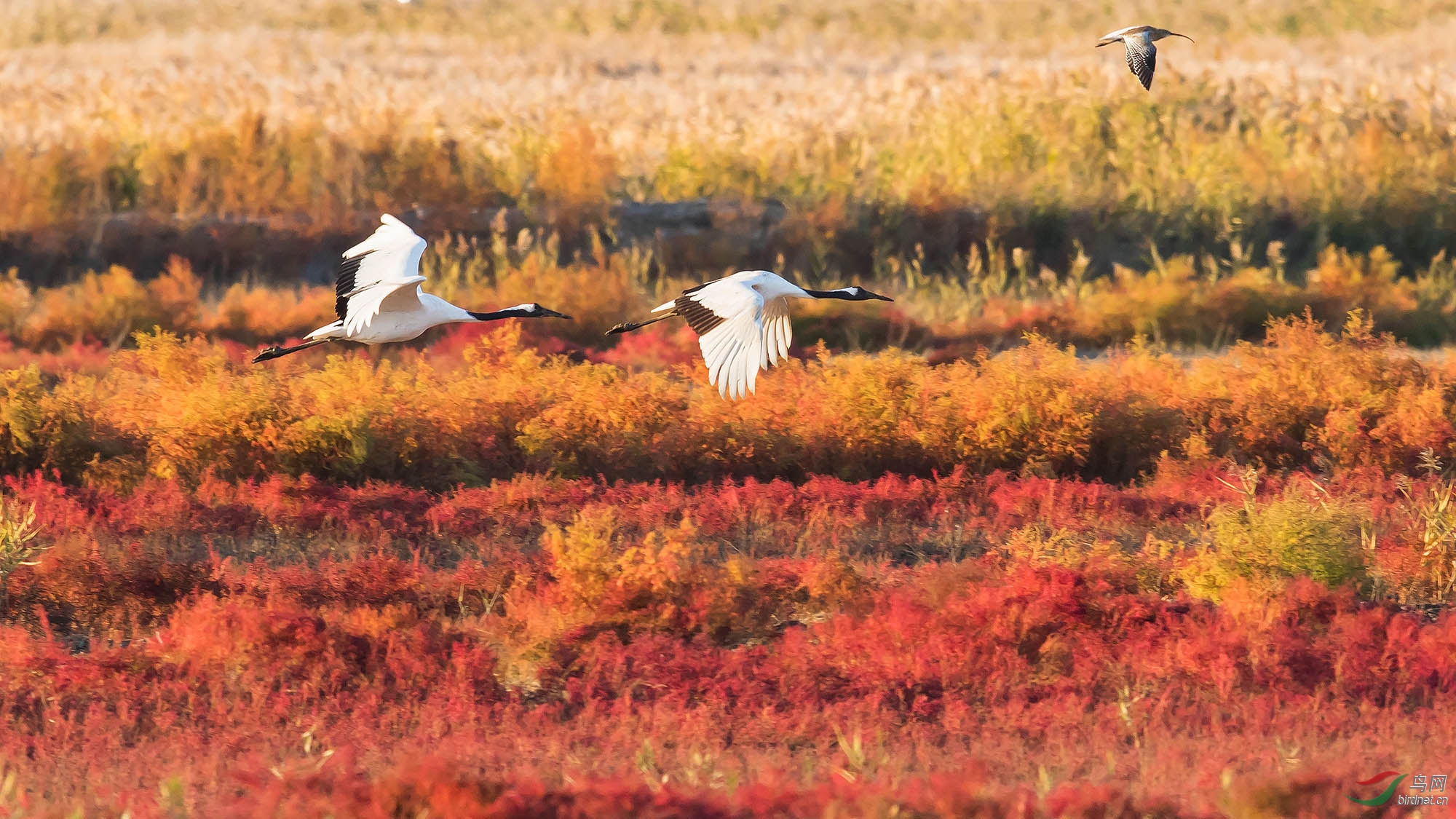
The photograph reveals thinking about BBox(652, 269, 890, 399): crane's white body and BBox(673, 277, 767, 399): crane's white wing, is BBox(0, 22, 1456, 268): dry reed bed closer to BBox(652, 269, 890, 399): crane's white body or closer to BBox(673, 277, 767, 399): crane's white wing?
BBox(652, 269, 890, 399): crane's white body

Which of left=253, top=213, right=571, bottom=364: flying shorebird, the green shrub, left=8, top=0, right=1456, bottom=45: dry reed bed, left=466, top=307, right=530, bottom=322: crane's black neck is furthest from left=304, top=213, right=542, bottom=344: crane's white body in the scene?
left=8, top=0, right=1456, bottom=45: dry reed bed

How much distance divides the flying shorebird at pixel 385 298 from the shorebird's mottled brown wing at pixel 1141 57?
309cm

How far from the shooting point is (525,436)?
33.4ft

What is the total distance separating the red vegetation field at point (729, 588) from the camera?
5.54m

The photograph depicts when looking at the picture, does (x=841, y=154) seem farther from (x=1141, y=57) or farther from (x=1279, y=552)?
(x=1279, y=552)

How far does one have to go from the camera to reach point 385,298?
7.88 m

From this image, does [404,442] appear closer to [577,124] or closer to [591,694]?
[591,694]

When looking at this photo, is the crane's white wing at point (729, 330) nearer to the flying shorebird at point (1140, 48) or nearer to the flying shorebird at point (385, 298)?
the flying shorebird at point (385, 298)

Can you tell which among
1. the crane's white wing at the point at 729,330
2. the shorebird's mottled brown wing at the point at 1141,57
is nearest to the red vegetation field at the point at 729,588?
the crane's white wing at the point at 729,330

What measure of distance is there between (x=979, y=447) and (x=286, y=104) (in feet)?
56.9

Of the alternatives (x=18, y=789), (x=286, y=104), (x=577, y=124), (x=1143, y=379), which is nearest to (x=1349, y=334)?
(x=1143, y=379)

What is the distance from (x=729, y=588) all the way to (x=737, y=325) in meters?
1.15

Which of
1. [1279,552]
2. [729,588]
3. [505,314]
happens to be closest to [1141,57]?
[1279,552]

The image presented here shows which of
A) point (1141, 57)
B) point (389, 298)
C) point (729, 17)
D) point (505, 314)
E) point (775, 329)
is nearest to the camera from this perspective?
point (775, 329)
